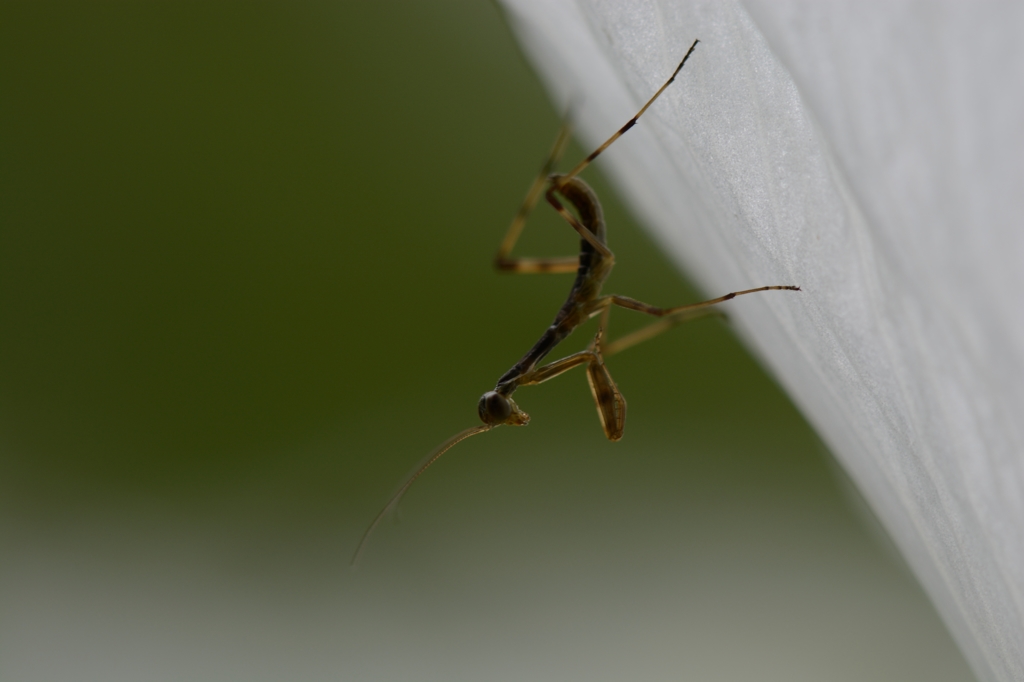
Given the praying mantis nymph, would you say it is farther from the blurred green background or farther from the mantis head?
the blurred green background

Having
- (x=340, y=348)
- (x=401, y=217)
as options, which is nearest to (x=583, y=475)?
(x=340, y=348)

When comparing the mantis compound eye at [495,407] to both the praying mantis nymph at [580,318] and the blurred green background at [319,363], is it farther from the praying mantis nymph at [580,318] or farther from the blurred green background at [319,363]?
the blurred green background at [319,363]

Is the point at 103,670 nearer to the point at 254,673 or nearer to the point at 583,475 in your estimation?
the point at 254,673

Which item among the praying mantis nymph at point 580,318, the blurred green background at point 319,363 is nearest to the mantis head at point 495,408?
the praying mantis nymph at point 580,318

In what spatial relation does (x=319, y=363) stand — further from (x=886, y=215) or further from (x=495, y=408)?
(x=886, y=215)

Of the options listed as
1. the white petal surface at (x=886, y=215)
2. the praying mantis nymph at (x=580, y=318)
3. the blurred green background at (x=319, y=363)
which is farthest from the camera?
the blurred green background at (x=319, y=363)

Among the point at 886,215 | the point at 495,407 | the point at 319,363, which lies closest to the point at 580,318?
the point at 495,407
